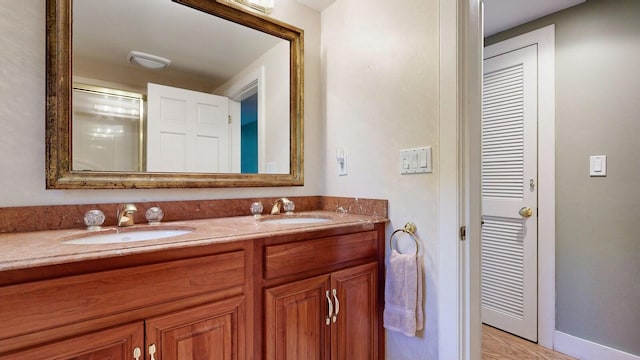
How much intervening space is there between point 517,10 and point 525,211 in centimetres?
131

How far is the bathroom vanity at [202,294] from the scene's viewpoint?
710 mm

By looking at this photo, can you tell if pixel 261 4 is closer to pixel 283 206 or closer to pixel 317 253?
pixel 283 206

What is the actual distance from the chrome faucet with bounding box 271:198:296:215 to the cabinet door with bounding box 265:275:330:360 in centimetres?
50

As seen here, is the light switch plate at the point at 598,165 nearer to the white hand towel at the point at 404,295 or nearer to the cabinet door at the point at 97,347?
the white hand towel at the point at 404,295

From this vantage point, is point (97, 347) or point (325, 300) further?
point (325, 300)

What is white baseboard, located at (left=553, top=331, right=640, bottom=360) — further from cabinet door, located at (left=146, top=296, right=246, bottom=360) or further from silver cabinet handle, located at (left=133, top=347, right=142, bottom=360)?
silver cabinet handle, located at (left=133, top=347, right=142, bottom=360)

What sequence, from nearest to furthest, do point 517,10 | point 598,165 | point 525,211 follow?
point 598,165
point 517,10
point 525,211

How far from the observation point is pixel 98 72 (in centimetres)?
123

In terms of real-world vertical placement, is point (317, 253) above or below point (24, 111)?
below

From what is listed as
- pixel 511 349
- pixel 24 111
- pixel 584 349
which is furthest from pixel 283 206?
pixel 584 349

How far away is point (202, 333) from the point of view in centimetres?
93

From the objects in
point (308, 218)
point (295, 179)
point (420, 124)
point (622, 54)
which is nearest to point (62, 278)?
point (308, 218)

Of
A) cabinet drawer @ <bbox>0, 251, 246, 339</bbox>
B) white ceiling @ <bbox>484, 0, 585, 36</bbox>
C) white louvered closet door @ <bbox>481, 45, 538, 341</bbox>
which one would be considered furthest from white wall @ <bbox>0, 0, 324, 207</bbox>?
white louvered closet door @ <bbox>481, 45, 538, 341</bbox>

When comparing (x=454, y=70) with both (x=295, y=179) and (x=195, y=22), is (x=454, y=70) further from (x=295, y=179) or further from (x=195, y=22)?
(x=195, y=22)
